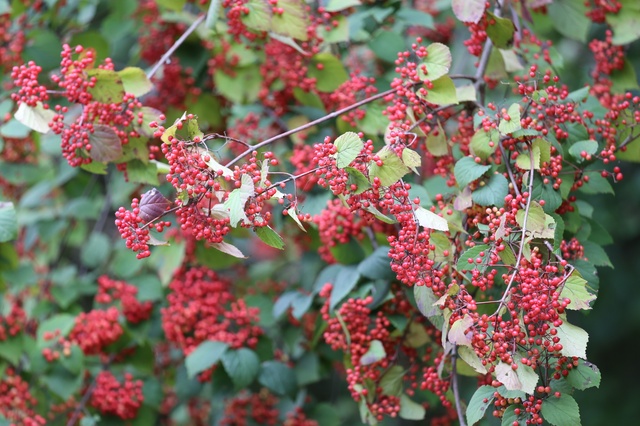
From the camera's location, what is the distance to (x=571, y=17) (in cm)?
266

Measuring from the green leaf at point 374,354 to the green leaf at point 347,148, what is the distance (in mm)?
661

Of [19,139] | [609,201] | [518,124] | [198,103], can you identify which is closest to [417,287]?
[518,124]

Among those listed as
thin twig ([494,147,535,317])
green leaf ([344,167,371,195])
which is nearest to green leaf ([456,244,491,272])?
thin twig ([494,147,535,317])

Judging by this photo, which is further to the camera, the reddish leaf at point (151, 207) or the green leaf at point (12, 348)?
the green leaf at point (12, 348)

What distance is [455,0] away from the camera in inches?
81.9

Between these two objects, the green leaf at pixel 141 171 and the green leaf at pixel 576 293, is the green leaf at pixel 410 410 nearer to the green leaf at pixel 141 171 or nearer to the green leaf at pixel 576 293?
the green leaf at pixel 576 293

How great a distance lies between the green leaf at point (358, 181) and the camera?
172cm

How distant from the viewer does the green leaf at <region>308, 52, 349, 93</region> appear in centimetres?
261

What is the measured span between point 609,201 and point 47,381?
3455mm

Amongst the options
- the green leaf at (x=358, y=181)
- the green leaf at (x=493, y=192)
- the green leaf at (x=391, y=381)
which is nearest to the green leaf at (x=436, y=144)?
the green leaf at (x=493, y=192)

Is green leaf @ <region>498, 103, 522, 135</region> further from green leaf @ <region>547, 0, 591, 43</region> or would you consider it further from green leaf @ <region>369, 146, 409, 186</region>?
green leaf @ <region>547, 0, 591, 43</region>

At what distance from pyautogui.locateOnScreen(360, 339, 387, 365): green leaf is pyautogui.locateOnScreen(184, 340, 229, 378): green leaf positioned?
2.11 feet

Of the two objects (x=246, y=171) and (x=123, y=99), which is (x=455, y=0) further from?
(x=123, y=99)

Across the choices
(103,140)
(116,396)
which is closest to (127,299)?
(116,396)
